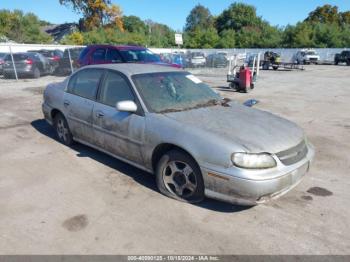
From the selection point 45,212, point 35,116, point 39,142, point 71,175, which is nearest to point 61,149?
point 39,142

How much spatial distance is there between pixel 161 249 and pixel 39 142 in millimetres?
4025

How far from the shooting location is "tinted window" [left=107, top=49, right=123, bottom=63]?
1129cm

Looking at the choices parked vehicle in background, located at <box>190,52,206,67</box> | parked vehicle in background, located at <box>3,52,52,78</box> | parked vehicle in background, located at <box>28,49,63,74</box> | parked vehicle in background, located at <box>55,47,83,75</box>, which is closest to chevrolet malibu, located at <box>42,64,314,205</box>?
parked vehicle in background, located at <box>3,52,52,78</box>

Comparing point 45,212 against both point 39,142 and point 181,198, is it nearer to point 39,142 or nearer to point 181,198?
point 181,198

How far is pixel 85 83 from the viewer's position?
16.3 ft

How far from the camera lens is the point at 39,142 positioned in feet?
19.6

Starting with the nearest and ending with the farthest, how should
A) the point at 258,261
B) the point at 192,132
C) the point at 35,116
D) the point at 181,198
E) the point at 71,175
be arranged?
1. the point at 258,261
2. the point at 192,132
3. the point at 181,198
4. the point at 71,175
5. the point at 35,116

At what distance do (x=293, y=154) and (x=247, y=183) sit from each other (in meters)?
0.72

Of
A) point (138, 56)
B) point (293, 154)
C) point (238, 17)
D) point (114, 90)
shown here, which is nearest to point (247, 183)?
point (293, 154)

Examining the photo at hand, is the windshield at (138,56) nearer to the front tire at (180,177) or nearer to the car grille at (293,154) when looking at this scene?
the front tire at (180,177)

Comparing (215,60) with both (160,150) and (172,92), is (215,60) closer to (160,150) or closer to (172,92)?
(172,92)

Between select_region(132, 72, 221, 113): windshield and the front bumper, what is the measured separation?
1.10m

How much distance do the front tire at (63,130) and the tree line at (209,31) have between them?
43.9 m

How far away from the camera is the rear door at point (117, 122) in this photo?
156 inches
